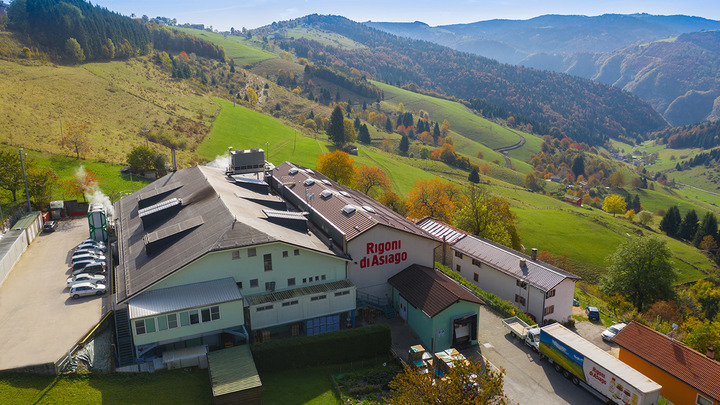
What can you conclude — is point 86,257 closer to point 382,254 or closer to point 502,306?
point 382,254

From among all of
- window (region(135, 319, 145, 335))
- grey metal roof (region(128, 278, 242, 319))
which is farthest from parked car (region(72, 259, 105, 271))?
window (region(135, 319, 145, 335))

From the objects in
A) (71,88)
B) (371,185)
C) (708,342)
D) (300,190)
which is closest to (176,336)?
(300,190)

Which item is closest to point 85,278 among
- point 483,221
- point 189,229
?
point 189,229

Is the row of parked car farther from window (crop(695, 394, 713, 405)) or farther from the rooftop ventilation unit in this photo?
window (crop(695, 394, 713, 405))

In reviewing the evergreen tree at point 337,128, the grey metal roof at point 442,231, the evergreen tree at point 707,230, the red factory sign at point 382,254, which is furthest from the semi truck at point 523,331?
the evergreen tree at point 707,230

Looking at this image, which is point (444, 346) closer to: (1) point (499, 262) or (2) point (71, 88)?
(1) point (499, 262)
